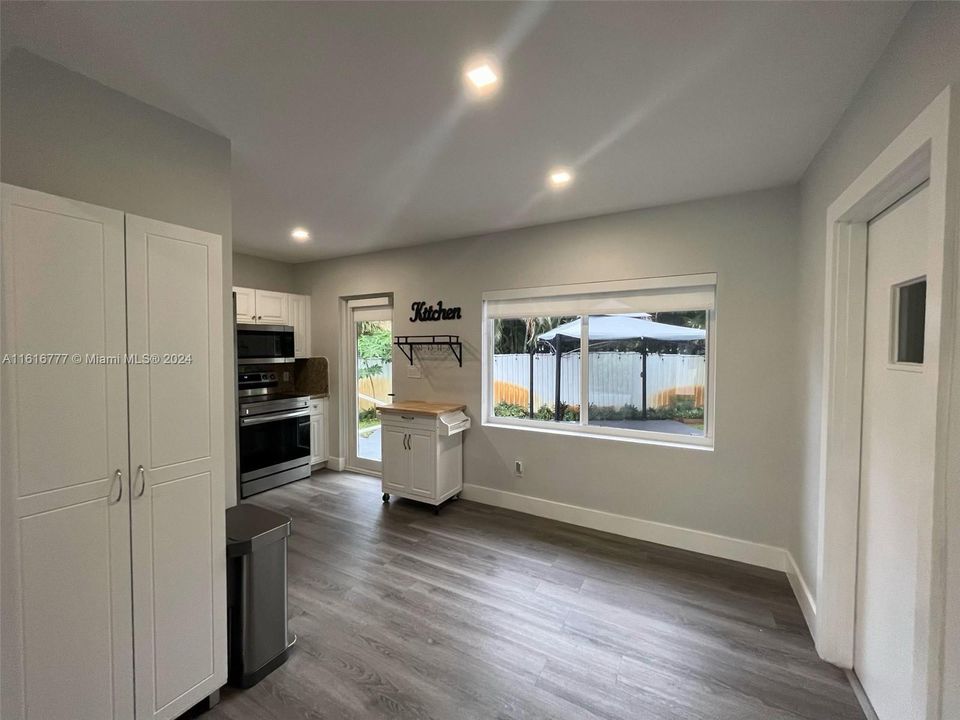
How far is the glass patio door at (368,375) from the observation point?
4617 mm

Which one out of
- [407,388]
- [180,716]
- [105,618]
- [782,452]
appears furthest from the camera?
[407,388]

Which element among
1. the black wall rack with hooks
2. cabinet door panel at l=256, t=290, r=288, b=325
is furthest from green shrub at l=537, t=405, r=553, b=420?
A: cabinet door panel at l=256, t=290, r=288, b=325

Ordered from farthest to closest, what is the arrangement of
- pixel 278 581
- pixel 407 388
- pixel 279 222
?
pixel 407 388, pixel 279 222, pixel 278 581

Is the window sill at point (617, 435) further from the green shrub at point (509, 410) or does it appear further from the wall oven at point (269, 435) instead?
the wall oven at point (269, 435)

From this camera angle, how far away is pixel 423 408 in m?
3.62

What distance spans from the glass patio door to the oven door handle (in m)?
0.59

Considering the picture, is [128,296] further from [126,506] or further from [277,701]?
[277,701]

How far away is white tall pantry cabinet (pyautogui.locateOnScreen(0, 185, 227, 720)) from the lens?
3.74 ft

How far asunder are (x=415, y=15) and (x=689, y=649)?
2.92 metres

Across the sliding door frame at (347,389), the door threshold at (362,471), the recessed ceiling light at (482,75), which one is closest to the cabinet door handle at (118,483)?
the recessed ceiling light at (482,75)

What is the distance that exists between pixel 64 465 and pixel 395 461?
2.63 metres

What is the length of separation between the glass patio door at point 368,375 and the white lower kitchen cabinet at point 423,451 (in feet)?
2.94

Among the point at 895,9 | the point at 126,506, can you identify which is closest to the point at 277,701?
the point at 126,506

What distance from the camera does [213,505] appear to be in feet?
5.27
